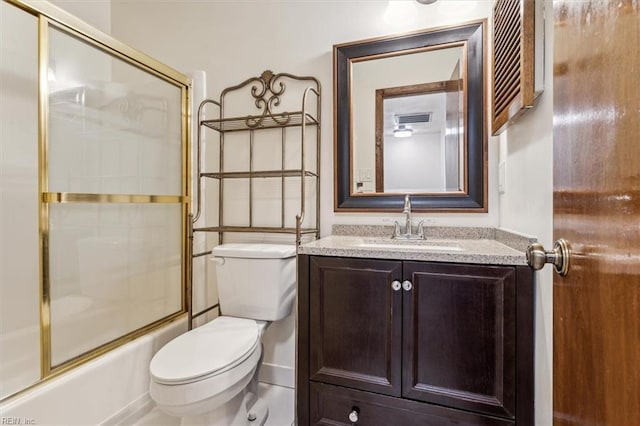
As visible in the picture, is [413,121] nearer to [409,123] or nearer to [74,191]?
[409,123]

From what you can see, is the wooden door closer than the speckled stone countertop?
Yes

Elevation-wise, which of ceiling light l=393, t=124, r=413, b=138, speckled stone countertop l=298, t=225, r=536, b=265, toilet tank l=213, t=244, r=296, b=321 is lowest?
toilet tank l=213, t=244, r=296, b=321

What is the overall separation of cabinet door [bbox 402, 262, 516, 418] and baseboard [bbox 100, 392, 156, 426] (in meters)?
1.34

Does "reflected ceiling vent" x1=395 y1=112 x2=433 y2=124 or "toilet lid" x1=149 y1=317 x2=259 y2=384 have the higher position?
"reflected ceiling vent" x1=395 y1=112 x2=433 y2=124

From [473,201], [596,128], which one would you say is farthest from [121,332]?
[596,128]

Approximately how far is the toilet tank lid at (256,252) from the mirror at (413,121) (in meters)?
0.38

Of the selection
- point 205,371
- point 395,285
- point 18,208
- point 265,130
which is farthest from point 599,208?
point 18,208

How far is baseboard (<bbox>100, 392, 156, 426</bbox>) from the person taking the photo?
5.03 feet

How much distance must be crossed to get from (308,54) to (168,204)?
1243 mm

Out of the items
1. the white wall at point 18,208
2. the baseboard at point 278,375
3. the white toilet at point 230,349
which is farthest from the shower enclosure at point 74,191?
the baseboard at point 278,375

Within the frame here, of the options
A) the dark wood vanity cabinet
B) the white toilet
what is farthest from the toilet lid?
the dark wood vanity cabinet

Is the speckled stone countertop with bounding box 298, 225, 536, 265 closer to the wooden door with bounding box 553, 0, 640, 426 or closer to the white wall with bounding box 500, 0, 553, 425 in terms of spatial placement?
the white wall with bounding box 500, 0, 553, 425

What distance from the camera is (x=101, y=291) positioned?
1699mm

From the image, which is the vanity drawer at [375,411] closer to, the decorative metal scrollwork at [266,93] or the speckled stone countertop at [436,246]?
the speckled stone countertop at [436,246]
